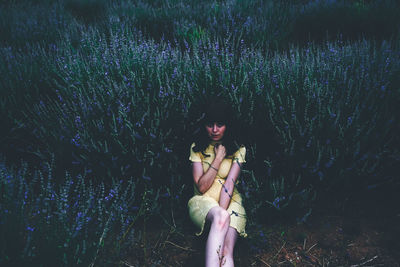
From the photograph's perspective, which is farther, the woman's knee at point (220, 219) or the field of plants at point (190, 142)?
the field of plants at point (190, 142)

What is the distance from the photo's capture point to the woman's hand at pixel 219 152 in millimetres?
2031

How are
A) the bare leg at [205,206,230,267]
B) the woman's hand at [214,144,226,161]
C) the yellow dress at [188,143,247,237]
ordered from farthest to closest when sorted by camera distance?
the woman's hand at [214,144,226,161] → the yellow dress at [188,143,247,237] → the bare leg at [205,206,230,267]

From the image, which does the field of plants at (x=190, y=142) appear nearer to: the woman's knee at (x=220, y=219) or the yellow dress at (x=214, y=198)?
the yellow dress at (x=214, y=198)

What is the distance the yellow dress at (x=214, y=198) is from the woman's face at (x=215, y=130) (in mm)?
142

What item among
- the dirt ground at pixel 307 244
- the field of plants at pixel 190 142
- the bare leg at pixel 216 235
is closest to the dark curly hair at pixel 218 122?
the field of plants at pixel 190 142

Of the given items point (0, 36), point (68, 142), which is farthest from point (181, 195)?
point (0, 36)

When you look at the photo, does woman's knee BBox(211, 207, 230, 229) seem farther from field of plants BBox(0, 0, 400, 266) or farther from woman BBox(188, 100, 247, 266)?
field of plants BBox(0, 0, 400, 266)

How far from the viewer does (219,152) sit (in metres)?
2.05

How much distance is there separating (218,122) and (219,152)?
0.76 feet

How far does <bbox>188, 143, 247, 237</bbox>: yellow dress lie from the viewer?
74.2 inches

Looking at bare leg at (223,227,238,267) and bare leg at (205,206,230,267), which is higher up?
bare leg at (205,206,230,267)

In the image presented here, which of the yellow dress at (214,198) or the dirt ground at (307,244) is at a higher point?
the yellow dress at (214,198)

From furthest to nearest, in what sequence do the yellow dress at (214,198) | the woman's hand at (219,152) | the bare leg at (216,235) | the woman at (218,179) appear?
the woman's hand at (219,152), the yellow dress at (214,198), the woman at (218,179), the bare leg at (216,235)

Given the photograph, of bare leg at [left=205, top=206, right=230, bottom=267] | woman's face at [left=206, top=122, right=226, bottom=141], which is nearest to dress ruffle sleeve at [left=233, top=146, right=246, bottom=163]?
woman's face at [left=206, top=122, right=226, bottom=141]
